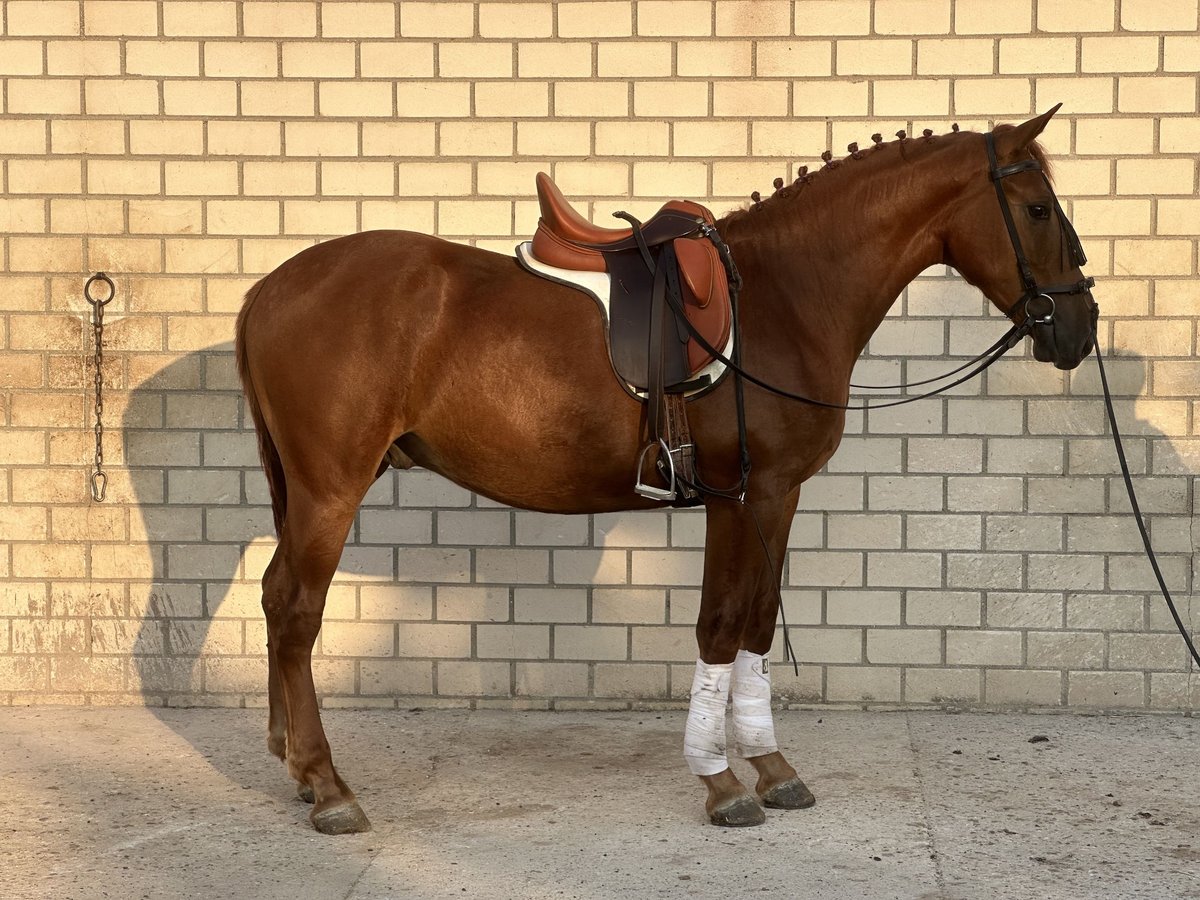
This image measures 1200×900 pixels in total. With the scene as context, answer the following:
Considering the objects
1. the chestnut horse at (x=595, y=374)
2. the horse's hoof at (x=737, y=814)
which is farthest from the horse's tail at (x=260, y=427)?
the horse's hoof at (x=737, y=814)

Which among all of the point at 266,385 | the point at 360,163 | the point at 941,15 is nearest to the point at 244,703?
the point at 266,385

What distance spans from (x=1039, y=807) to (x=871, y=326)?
5.30 ft

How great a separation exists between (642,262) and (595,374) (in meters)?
0.38

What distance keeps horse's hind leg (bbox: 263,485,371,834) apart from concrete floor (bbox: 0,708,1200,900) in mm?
178

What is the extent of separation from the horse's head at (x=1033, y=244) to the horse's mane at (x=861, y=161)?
0.07 meters

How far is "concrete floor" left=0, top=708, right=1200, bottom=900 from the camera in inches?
139

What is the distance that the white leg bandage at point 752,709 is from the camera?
4.20 meters

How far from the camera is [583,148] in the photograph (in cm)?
534

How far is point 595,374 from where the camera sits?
3.99 m

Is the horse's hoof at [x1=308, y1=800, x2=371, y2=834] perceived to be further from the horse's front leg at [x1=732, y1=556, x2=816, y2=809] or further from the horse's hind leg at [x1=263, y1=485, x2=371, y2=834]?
the horse's front leg at [x1=732, y1=556, x2=816, y2=809]

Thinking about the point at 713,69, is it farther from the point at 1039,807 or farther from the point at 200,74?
the point at 1039,807

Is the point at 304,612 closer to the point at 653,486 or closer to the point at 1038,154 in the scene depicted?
the point at 653,486

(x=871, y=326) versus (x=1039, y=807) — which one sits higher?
(x=871, y=326)

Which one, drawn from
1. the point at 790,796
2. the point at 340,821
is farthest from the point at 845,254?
the point at 340,821
